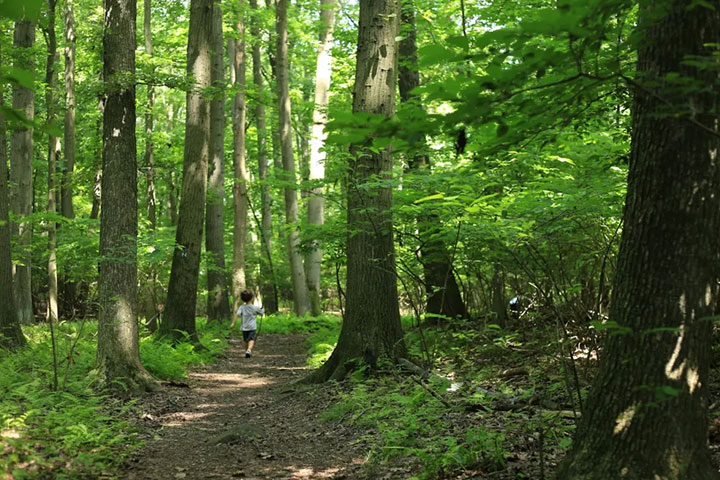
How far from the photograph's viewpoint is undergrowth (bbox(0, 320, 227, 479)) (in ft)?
15.2

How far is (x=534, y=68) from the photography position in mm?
2719

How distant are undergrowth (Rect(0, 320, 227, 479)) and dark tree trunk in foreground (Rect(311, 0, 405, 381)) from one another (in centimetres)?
313

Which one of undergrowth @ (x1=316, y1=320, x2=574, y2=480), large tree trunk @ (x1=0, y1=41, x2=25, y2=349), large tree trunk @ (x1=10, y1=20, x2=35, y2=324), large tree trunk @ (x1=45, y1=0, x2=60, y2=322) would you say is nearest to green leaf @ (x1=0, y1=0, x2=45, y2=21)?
undergrowth @ (x1=316, y1=320, x2=574, y2=480)

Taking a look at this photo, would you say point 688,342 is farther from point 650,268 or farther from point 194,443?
point 194,443

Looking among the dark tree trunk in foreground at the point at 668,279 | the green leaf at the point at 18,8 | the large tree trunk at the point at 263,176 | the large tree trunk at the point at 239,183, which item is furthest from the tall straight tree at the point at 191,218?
the green leaf at the point at 18,8

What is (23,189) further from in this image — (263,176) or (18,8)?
(18,8)

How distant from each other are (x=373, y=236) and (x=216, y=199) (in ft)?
34.6

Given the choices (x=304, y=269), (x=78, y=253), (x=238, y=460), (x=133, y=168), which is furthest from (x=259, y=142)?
(x=238, y=460)

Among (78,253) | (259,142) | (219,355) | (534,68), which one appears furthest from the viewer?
(259,142)

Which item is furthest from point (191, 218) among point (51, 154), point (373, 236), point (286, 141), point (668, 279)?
point (668, 279)

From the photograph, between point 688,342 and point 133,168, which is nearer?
point 688,342

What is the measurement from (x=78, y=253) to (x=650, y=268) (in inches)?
619

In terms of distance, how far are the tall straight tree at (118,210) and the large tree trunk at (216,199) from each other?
8633 millimetres

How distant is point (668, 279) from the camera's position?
3191mm
